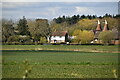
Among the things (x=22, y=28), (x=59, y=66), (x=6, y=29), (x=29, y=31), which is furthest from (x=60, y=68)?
(x=29, y=31)

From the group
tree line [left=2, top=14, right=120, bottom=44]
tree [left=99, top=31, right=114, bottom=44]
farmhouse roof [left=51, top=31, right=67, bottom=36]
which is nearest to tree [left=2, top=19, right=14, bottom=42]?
tree line [left=2, top=14, right=120, bottom=44]

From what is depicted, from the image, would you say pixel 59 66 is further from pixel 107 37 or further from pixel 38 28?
pixel 38 28

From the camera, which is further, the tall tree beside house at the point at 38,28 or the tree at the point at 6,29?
the tall tree beside house at the point at 38,28

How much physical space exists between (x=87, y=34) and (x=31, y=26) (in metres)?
17.5

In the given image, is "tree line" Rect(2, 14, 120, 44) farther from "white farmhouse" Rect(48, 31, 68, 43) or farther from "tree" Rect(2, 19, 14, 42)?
"white farmhouse" Rect(48, 31, 68, 43)

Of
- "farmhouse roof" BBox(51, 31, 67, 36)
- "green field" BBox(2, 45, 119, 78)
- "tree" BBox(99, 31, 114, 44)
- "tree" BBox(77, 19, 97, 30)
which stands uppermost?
"tree" BBox(77, 19, 97, 30)

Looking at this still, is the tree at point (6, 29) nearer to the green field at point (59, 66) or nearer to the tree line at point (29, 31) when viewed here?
the tree line at point (29, 31)

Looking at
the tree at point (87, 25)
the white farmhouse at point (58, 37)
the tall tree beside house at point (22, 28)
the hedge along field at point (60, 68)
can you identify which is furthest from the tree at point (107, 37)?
the hedge along field at point (60, 68)

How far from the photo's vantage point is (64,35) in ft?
326

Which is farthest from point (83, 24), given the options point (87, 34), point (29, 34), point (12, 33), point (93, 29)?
point (12, 33)

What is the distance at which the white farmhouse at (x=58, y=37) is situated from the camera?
99.4 meters

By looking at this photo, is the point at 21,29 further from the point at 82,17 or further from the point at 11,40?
the point at 82,17

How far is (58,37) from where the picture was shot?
102 m

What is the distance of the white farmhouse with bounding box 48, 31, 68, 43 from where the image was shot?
99375 mm
